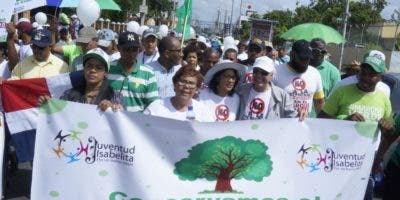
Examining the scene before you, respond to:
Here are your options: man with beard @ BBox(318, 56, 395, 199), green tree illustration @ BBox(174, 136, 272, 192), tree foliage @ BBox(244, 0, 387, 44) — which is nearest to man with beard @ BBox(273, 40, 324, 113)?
man with beard @ BBox(318, 56, 395, 199)

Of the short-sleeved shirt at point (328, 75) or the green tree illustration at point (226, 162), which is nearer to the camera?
the green tree illustration at point (226, 162)

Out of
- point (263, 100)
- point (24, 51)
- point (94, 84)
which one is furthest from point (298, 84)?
point (24, 51)

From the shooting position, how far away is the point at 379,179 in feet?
22.7

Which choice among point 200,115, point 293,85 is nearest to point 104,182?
point 200,115

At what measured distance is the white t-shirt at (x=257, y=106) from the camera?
516 cm

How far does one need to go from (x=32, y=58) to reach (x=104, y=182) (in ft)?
6.43

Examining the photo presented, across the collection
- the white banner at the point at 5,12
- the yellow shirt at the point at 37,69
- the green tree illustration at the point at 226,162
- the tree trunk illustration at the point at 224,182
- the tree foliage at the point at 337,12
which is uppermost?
the tree foliage at the point at 337,12

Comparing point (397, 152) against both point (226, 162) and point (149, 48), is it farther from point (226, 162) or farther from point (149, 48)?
point (149, 48)

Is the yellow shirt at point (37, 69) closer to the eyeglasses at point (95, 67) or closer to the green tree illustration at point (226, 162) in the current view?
the eyeglasses at point (95, 67)

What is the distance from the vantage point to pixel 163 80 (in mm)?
6234

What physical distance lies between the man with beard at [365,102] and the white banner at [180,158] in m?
0.18

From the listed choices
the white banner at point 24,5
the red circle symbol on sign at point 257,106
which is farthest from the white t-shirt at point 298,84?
the white banner at point 24,5

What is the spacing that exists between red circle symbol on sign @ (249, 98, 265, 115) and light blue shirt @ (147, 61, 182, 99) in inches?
47.2

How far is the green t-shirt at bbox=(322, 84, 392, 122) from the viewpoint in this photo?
4.93 m
